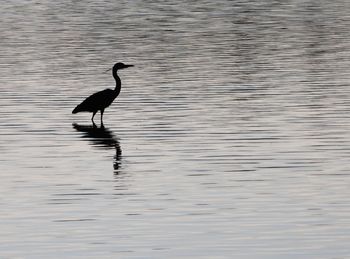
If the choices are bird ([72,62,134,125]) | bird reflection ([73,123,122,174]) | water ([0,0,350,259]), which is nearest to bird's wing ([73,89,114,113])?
bird ([72,62,134,125])

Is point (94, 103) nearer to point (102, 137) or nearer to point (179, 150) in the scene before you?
point (102, 137)

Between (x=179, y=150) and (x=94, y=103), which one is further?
(x=94, y=103)

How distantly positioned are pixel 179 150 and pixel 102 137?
3.89 meters

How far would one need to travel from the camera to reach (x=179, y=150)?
2800cm

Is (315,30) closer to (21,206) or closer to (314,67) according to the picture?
(314,67)

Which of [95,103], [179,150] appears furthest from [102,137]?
[95,103]

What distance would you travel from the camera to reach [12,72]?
4709cm

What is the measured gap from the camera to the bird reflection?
2820cm

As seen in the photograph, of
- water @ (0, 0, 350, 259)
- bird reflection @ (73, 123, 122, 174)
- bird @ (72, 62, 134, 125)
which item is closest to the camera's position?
water @ (0, 0, 350, 259)

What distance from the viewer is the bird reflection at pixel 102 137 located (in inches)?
1110

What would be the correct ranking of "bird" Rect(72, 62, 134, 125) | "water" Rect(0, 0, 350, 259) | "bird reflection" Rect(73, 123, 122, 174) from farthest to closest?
1. "bird" Rect(72, 62, 134, 125)
2. "bird reflection" Rect(73, 123, 122, 174)
3. "water" Rect(0, 0, 350, 259)

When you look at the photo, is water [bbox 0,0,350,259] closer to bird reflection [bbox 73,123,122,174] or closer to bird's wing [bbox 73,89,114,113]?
bird reflection [bbox 73,123,122,174]

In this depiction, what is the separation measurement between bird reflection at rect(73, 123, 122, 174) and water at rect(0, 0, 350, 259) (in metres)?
0.05

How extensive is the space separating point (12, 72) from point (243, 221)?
2812cm
